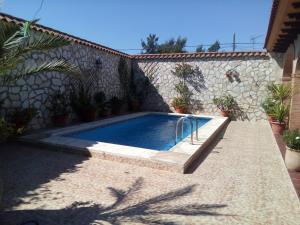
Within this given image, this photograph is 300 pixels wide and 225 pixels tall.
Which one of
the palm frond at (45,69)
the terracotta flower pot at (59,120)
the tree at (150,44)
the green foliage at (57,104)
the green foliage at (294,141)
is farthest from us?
the tree at (150,44)

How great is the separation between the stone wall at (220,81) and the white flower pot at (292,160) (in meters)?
9.05

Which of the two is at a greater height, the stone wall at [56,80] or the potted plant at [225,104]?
the stone wall at [56,80]

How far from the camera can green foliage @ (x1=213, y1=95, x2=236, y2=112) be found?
15672 millimetres

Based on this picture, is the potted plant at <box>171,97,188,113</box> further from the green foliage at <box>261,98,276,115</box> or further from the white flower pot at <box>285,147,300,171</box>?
the white flower pot at <box>285,147,300,171</box>

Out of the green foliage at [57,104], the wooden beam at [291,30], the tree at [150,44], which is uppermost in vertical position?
the tree at [150,44]

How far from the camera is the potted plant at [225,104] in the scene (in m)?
15.7

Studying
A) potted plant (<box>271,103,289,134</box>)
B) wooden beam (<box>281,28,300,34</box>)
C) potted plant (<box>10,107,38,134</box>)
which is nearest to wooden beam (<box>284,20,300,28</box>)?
wooden beam (<box>281,28,300,34</box>)

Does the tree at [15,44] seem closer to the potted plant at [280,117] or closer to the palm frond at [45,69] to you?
the palm frond at [45,69]

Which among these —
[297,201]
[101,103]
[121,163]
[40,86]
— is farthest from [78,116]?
[297,201]

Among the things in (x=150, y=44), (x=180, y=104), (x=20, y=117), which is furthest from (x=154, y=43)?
(x=20, y=117)

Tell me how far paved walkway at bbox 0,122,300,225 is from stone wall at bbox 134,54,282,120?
A: 8037 mm

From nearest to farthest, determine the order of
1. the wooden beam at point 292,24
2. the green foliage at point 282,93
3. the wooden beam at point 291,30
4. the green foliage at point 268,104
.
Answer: the wooden beam at point 292,24 → the wooden beam at point 291,30 → the green foliage at point 282,93 → the green foliage at point 268,104

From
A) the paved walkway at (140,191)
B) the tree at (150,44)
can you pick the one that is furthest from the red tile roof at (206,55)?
the tree at (150,44)

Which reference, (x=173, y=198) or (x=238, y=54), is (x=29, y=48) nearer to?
(x=173, y=198)
